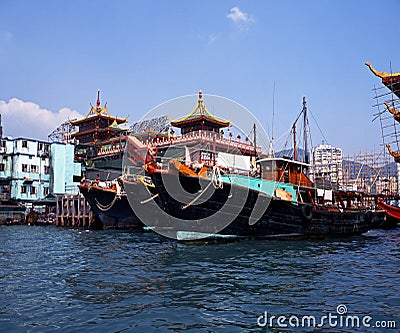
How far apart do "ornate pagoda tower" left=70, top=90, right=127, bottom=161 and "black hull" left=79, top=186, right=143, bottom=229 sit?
23.7m

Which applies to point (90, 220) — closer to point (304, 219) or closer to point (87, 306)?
point (304, 219)

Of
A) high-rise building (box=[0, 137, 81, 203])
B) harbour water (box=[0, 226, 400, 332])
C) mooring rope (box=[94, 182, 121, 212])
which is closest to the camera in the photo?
harbour water (box=[0, 226, 400, 332])

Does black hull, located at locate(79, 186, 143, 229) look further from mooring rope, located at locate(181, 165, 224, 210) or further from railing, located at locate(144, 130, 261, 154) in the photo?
mooring rope, located at locate(181, 165, 224, 210)

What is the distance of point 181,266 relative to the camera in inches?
459

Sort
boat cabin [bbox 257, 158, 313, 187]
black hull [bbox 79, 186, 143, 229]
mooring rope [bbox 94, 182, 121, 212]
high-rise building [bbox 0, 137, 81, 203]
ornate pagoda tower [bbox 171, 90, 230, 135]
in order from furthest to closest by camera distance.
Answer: high-rise building [bbox 0, 137, 81, 203]
ornate pagoda tower [bbox 171, 90, 230, 135]
black hull [bbox 79, 186, 143, 229]
mooring rope [bbox 94, 182, 121, 212]
boat cabin [bbox 257, 158, 313, 187]

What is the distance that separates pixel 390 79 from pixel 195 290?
2097 centimetres

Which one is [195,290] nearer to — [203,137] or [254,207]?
[254,207]

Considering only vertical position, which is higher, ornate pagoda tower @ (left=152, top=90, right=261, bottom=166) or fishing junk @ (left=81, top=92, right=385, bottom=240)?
ornate pagoda tower @ (left=152, top=90, right=261, bottom=166)

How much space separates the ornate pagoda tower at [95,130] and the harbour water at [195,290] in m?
38.2

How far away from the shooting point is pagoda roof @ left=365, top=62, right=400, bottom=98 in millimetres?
23391

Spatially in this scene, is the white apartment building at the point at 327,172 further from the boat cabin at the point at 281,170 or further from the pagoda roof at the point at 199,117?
the pagoda roof at the point at 199,117
